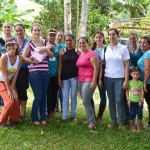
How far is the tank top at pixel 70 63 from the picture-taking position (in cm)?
613

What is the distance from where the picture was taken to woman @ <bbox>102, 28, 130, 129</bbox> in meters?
5.65

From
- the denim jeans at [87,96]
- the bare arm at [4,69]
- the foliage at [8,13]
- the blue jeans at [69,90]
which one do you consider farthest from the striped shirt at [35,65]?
the foliage at [8,13]

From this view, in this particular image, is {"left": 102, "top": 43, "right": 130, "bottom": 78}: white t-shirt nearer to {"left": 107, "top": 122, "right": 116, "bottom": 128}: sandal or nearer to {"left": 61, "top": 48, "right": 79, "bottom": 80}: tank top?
{"left": 61, "top": 48, "right": 79, "bottom": 80}: tank top

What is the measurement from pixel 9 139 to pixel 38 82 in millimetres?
1177

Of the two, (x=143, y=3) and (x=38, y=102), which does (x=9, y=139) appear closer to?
(x=38, y=102)

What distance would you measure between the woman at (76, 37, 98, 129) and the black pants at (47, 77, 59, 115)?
75cm

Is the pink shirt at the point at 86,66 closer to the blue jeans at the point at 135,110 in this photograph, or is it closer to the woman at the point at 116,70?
the woman at the point at 116,70

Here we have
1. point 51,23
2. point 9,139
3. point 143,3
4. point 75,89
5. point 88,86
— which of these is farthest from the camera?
point 143,3

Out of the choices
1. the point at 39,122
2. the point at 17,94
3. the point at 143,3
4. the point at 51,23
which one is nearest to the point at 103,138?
the point at 39,122

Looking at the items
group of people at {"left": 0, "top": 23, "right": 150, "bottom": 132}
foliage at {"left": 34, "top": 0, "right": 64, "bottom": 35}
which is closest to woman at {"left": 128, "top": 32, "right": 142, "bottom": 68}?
group of people at {"left": 0, "top": 23, "right": 150, "bottom": 132}

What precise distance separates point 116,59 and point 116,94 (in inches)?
26.9

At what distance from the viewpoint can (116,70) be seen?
570cm

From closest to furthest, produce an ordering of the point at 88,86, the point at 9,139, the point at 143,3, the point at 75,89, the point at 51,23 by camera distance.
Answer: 1. the point at 9,139
2. the point at 88,86
3. the point at 75,89
4. the point at 51,23
5. the point at 143,3

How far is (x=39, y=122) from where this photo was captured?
20.6 feet
